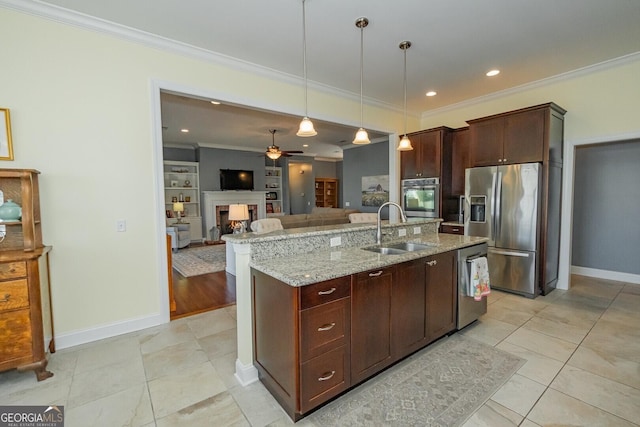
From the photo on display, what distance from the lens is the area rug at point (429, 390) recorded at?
5.83ft

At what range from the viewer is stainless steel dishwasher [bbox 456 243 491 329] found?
110 inches

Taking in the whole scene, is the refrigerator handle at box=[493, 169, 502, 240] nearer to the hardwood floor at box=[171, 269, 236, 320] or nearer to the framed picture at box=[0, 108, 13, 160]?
the hardwood floor at box=[171, 269, 236, 320]

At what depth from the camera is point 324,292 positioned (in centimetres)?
177

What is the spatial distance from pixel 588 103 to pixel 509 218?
1.91 metres

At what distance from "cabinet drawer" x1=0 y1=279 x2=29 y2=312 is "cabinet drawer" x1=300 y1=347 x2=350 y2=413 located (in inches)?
84.4

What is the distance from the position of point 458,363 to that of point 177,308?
3.17 meters

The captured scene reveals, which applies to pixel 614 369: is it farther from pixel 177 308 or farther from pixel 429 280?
pixel 177 308

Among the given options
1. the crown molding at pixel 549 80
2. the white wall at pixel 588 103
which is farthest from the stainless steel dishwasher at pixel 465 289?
the crown molding at pixel 549 80

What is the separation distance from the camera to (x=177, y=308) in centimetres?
354

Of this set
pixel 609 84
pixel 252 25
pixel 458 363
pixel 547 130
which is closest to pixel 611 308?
pixel 547 130

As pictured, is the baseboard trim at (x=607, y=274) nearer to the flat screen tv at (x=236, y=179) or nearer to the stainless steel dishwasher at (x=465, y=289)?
the stainless steel dishwasher at (x=465, y=289)

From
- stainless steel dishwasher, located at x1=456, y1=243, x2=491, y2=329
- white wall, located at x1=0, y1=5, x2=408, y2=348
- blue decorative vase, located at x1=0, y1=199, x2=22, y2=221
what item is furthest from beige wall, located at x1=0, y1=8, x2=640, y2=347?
stainless steel dishwasher, located at x1=456, y1=243, x2=491, y2=329

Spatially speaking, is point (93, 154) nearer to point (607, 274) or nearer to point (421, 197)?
point (421, 197)

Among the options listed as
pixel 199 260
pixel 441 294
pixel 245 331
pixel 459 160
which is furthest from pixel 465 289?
pixel 199 260
